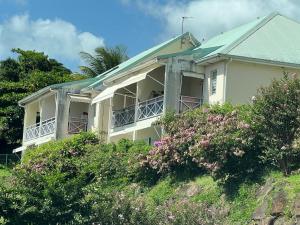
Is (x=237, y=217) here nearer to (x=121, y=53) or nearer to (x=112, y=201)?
(x=112, y=201)

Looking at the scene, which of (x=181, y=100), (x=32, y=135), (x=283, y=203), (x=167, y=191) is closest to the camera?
(x=283, y=203)

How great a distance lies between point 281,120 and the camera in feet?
54.8

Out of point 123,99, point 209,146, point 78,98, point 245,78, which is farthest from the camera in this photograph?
point 78,98

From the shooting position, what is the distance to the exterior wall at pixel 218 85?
2852 centimetres

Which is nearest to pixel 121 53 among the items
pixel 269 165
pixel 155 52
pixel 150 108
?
pixel 155 52

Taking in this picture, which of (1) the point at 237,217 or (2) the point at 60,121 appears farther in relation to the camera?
(2) the point at 60,121

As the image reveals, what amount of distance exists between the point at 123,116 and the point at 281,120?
1865cm

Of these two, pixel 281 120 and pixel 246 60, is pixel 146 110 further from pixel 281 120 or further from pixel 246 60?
pixel 281 120

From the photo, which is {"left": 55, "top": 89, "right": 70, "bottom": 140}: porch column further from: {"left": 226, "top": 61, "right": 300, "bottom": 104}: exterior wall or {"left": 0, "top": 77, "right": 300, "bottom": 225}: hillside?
{"left": 0, "top": 77, "right": 300, "bottom": 225}: hillside

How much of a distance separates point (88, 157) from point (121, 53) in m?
25.8

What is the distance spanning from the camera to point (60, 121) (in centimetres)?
4025

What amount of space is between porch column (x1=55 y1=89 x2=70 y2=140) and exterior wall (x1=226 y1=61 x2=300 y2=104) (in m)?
14.3

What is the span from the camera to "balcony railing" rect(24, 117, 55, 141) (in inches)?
1625

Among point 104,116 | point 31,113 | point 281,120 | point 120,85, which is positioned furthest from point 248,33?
point 31,113
